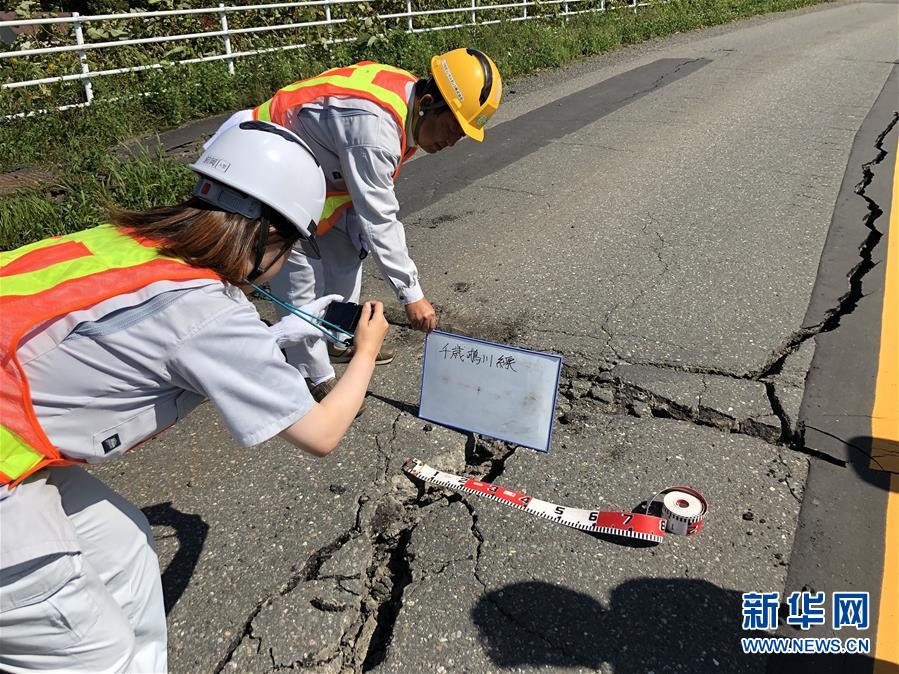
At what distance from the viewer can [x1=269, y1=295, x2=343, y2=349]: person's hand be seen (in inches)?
89.8

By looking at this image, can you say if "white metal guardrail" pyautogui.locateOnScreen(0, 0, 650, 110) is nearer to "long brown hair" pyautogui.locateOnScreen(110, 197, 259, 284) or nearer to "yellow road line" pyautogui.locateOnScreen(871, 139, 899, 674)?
"long brown hair" pyautogui.locateOnScreen(110, 197, 259, 284)

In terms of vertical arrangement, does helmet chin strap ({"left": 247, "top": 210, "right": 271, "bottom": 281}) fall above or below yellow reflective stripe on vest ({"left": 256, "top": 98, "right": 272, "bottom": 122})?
below

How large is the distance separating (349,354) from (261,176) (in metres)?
2.12

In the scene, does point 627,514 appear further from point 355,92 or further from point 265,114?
point 265,114

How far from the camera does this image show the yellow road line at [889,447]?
2.12 metres

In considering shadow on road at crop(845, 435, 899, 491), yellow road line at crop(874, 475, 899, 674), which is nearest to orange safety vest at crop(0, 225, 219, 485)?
yellow road line at crop(874, 475, 899, 674)

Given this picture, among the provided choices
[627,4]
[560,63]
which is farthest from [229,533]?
[627,4]

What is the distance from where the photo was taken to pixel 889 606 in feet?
7.27

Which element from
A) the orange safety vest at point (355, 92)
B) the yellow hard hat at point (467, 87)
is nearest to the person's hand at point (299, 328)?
the orange safety vest at point (355, 92)

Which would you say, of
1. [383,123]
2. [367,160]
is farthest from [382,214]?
[383,123]

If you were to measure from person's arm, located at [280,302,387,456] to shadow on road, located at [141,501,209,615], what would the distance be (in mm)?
903

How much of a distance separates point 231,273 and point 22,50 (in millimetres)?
8259

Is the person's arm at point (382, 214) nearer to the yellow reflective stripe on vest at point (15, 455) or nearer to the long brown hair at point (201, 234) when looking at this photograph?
the long brown hair at point (201, 234)

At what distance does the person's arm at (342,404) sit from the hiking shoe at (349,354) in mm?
1480
